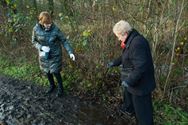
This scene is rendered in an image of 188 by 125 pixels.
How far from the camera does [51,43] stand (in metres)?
6.66

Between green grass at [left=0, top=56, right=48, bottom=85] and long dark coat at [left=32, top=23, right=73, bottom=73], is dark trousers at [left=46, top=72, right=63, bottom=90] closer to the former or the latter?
long dark coat at [left=32, top=23, right=73, bottom=73]

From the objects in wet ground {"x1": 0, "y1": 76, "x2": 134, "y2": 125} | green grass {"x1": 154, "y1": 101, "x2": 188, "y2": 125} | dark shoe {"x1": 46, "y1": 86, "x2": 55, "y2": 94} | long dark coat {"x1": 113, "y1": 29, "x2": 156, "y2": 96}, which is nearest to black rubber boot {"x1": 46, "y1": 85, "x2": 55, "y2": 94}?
dark shoe {"x1": 46, "y1": 86, "x2": 55, "y2": 94}

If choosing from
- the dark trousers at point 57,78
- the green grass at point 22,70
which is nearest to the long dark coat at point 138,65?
the dark trousers at point 57,78

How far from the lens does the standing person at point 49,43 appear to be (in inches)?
255

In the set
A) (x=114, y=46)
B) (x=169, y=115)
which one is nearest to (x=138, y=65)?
(x=169, y=115)

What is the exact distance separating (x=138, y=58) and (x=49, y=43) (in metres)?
2.67

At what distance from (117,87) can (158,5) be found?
199 centimetres

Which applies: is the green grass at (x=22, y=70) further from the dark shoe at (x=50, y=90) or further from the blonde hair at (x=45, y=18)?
the blonde hair at (x=45, y=18)

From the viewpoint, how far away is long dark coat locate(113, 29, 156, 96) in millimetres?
4504

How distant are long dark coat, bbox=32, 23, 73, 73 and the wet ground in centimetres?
74

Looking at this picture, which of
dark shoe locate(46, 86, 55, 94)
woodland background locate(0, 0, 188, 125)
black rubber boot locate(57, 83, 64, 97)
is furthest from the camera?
dark shoe locate(46, 86, 55, 94)

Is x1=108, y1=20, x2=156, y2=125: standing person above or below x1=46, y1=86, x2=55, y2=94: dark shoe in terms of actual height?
above

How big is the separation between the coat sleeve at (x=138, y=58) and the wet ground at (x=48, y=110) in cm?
180

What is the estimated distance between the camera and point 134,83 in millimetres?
4703
